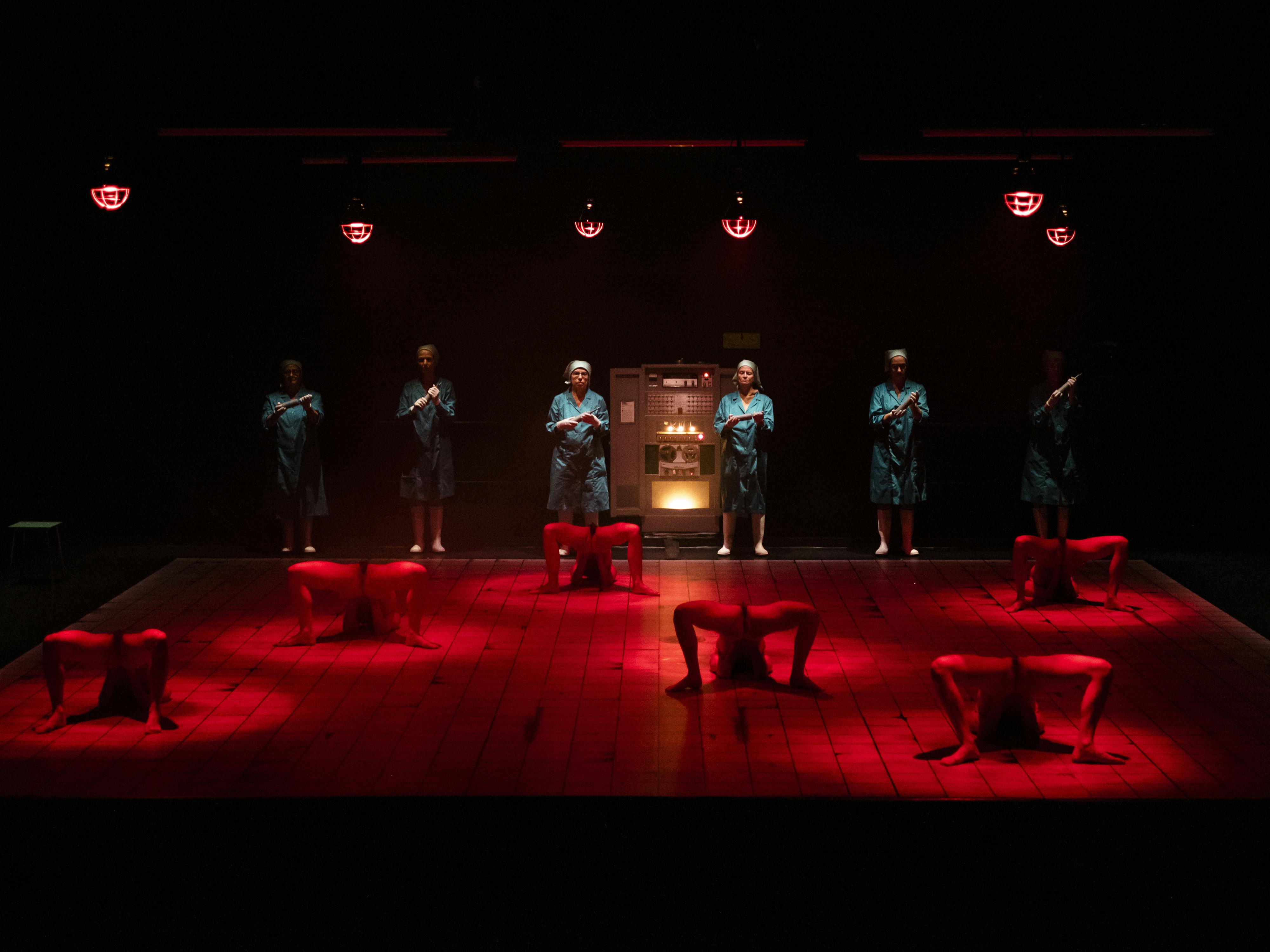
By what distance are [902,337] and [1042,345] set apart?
3.97 feet

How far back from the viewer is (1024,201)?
869cm

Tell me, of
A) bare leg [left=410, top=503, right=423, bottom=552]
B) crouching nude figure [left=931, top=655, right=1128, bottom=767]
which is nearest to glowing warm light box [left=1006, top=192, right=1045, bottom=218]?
crouching nude figure [left=931, top=655, right=1128, bottom=767]

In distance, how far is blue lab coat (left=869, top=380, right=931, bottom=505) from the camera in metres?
10.1

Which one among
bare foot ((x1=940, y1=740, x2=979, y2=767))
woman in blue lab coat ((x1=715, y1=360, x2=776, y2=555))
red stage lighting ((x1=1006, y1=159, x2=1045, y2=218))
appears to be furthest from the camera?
woman in blue lab coat ((x1=715, y1=360, x2=776, y2=555))

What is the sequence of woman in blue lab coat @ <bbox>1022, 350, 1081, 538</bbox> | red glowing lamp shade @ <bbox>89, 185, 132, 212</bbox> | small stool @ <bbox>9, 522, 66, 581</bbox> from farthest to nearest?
woman in blue lab coat @ <bbox>1022, 350, 1081, 538</bbox> < small stool @ <bbox>9, 522, 66, 581</bbox> < red glowing lamp shade @ <bbox>89, 185, 132, 212</bbox>

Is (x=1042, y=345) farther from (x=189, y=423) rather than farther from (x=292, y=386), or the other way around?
(x=189, y=423)

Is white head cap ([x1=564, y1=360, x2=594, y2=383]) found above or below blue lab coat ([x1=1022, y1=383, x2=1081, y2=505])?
above

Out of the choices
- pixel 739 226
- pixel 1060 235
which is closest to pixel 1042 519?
pixel 1060 235

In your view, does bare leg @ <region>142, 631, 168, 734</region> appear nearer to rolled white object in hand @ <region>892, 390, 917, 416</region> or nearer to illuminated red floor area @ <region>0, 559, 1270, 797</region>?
illuminated red floor area @ <region>0, 559, 1270, 797</region>

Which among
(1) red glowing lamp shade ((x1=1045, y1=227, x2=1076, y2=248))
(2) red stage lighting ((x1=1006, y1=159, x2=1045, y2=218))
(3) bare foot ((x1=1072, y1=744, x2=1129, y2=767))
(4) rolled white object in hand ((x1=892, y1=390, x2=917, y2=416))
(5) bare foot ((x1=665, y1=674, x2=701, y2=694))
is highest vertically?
(2) red stage lighting ((x1=1006, y1=159, x2=1045, y2=218))

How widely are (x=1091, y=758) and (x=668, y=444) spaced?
5851mm

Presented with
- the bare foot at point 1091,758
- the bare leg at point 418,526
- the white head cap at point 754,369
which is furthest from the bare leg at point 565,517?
the bare foot at point 1091,758

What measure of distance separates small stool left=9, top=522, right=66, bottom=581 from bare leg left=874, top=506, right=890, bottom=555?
6231mm

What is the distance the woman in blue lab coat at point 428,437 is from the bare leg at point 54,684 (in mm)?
4442
